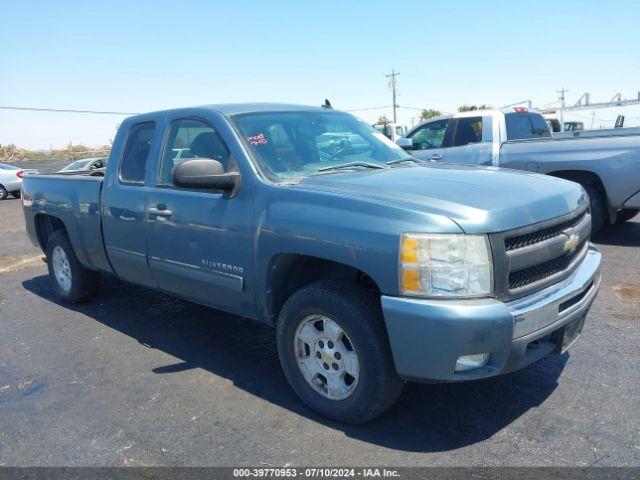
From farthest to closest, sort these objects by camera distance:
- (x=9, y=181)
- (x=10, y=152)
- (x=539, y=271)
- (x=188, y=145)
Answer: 1. (x=10, y=152)
2. (x=9, y=181)
3. (x=188, y=145)
4. (x=539, y=271)

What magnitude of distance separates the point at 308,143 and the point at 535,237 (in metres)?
1.78

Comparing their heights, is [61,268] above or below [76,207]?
below

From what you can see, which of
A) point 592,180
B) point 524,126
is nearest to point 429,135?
point 524,126

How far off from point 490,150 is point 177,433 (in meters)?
6.71

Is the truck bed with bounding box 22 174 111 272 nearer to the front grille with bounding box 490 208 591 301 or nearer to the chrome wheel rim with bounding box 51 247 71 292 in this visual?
the chrome wheel rim with bounding box 51 247 71 292

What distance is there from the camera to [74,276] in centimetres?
566

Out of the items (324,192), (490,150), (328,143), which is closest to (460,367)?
(324,192)

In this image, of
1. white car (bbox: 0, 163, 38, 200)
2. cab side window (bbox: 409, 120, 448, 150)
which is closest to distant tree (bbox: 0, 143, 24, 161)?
white car (bbox: 0, 163, 38, 200)

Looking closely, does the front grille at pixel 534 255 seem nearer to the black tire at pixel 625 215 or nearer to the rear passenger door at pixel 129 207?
the rear passenger door at pixel 129 207

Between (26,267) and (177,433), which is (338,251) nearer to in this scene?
(177,433)

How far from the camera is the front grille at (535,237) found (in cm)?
283

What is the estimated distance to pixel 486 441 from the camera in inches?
117

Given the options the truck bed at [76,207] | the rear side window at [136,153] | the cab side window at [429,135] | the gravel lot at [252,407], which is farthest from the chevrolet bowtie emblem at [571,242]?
the cab side window at [429,135]

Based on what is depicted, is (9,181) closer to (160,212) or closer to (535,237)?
(160,212)
